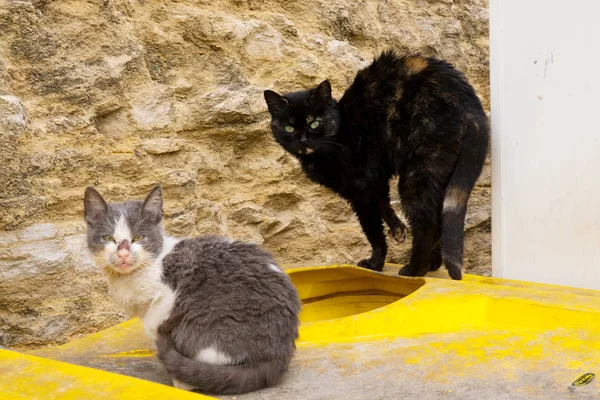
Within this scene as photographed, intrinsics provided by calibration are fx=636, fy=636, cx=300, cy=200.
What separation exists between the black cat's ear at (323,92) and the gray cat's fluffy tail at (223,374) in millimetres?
1610

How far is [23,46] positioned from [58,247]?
746 millimetres

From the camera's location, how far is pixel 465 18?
12.7 feet

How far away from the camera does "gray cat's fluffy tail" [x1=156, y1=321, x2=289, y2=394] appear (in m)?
1.38

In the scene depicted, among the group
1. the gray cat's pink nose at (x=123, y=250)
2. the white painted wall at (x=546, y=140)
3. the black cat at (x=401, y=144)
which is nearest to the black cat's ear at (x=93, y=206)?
the gray cat's pink nose at (x=123, y=250)

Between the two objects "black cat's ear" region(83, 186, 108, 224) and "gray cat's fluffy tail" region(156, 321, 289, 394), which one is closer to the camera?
"gray cat's fluffy tail" region(156, 321, 289, 394)

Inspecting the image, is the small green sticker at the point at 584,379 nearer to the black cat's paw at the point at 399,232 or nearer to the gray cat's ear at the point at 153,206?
the gray cat's ear at the point at 153,206

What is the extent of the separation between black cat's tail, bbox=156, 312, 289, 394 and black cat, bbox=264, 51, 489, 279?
1210mm

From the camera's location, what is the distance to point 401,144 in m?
2.58

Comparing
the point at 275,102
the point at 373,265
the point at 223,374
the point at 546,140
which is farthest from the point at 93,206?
the point at 546,140

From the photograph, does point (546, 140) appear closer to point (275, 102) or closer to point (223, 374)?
point (275, 102)

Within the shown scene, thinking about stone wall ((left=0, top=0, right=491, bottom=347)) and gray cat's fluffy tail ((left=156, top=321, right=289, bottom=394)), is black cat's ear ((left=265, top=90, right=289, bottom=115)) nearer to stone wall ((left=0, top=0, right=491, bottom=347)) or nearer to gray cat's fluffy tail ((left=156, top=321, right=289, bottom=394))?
stone wall ((left=0, top=0, right=491, bottom=347))

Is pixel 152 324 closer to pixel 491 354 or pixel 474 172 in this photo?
pixel 491 354

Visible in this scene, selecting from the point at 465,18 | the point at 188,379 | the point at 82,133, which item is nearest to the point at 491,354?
the point at 188,379

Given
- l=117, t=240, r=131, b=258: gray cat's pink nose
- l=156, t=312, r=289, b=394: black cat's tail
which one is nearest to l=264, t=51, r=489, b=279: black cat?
l=156, t=312, r=289, b=394: black cat's tail
